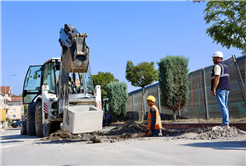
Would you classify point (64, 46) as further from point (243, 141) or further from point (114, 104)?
point (114, 104)

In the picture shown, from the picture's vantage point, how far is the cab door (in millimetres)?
12062

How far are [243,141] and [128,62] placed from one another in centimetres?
1945

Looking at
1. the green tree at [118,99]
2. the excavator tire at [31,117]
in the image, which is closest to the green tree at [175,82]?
the excavator tire at [31,117]

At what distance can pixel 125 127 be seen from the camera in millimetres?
9133

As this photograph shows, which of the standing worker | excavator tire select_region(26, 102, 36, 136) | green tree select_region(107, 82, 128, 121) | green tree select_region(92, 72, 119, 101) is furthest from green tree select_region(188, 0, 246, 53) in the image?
green tree select_region(92, 72, 119, 101)

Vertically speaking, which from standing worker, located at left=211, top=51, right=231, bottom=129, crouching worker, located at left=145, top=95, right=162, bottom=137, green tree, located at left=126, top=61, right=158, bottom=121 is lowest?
crouching worker, located at left=145, top=95, right=162, bottom=137

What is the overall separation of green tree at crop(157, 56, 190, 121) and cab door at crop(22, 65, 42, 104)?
8706 mm

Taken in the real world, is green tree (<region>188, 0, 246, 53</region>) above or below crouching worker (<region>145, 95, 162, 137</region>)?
above

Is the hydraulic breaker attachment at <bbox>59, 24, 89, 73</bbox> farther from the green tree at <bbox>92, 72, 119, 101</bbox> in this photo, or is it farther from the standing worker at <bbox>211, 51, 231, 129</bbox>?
the green tree at <bbox>92, 72, 119, 101</bbox>

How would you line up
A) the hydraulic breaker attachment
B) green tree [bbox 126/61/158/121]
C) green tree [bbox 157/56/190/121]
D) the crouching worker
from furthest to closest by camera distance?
1. green tree [bbox 126/61/158/121]
2. green tree [bbox 157/56/190/121]
3. the hydraulic breaker attachment
4. the crouching worker

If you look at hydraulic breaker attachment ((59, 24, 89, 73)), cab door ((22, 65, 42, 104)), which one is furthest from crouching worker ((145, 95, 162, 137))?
cab door ((22, 65, 42, 104))

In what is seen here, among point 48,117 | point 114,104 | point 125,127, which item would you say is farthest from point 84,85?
point 114,104

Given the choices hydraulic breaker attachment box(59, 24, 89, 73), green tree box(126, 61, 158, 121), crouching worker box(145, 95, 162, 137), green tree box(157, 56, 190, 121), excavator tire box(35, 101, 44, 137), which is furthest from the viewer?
green tree box(126, 61, 158, 121)

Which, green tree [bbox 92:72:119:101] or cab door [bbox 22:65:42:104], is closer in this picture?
cab door [bbox 22:65:42:104]
